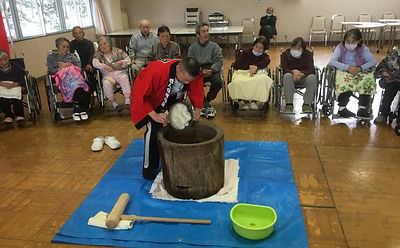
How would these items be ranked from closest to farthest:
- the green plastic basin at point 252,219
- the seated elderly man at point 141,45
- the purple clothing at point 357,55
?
the green plastic basin at point 252,219 < the purple clothing at point 357,55 < the seated elderly man at point 141,45

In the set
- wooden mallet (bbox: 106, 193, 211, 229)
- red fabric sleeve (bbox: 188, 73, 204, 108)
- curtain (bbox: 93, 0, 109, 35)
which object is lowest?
wooden mallet (bbox: 106, 193, 211, 229)

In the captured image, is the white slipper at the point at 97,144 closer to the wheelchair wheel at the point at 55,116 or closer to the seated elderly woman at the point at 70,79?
the seated elderly woman at the point at 70,79

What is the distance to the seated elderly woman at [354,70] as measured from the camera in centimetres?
360

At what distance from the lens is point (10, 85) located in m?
3.88

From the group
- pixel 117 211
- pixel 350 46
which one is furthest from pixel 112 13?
pixel 117 211

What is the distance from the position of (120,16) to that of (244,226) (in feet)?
29.1

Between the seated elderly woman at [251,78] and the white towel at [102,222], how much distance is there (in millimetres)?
2259

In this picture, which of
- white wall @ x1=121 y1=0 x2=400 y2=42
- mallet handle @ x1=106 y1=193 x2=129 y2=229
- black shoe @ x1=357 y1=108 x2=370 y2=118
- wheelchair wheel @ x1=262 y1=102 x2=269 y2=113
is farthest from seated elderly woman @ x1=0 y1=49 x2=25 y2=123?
white wall @ x1=121 y1=0 x2=400 y2=42

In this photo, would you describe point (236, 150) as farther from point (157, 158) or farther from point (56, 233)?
point (56, 233)

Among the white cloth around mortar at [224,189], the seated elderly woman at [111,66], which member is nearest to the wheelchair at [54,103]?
the seated elderly woman at [111,66]

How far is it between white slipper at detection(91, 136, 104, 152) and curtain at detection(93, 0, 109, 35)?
6.32m

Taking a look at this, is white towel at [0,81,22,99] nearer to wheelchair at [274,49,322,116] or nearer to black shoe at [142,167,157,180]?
black shoe at [142,167,157,180]

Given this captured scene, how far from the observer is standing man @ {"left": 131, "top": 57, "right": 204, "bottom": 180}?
7.75 feet

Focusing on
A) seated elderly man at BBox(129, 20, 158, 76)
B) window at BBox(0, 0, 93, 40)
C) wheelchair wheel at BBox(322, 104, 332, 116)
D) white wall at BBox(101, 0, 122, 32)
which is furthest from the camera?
white wall at BBox(101, 0, 122, 32)
